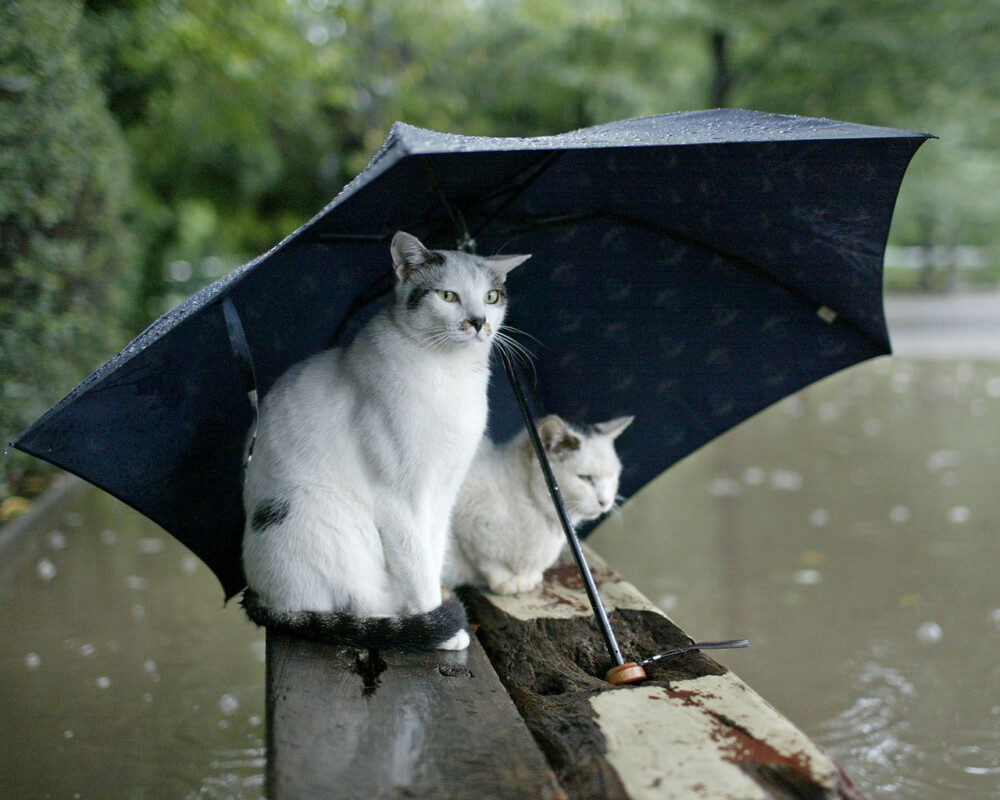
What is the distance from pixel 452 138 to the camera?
5.17 feet

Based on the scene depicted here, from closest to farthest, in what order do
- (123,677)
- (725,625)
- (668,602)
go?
(123,677)
(725,625)
(668,602)

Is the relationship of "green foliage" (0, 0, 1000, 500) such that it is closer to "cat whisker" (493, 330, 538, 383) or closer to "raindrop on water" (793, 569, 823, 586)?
"cat whisker" (493, 330, 538, 383)

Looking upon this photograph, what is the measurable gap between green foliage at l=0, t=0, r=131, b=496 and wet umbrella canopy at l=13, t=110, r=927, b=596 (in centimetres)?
231

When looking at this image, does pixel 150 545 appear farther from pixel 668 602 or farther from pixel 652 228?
pixel 652 228

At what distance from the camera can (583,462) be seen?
8.26 ft

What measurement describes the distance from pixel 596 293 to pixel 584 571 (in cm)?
85

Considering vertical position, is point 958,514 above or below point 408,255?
above

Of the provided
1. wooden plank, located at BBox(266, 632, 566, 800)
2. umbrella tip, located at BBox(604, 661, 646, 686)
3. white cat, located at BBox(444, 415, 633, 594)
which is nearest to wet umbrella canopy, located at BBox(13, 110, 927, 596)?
white cat, located at BBox(444, 415, 633, 594)

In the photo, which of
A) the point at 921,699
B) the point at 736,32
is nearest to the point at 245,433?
the point at 921,699

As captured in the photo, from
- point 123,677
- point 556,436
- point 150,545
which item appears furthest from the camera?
point 150,545

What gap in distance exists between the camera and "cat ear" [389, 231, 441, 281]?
1.98m

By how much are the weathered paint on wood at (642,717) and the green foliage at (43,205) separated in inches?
114

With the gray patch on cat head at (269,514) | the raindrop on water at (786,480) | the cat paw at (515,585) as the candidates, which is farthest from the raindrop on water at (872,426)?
the gray patch on cat head at (269,514)

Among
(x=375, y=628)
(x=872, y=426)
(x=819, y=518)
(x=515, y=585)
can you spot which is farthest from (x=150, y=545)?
(x=872, y=426)
